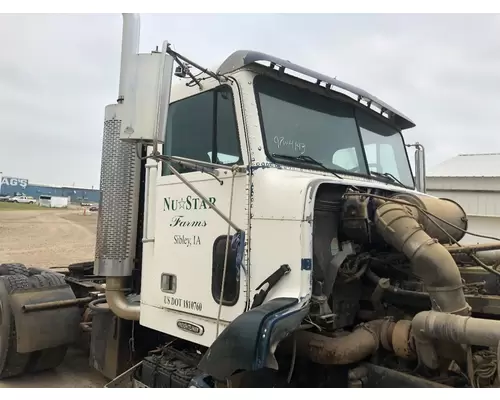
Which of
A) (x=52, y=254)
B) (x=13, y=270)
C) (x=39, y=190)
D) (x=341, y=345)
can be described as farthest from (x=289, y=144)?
(x=39, y=190)

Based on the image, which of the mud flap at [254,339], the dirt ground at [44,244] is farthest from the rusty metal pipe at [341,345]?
the dirt ground at [44,244]

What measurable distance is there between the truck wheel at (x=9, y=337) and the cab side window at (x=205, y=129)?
2.52m

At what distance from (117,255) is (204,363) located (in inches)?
65.2

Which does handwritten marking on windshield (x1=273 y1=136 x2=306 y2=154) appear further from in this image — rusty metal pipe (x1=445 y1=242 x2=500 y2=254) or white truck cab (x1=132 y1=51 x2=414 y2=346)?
rusty metal pipe (x1=445 y1=242 x2=500 y2=254)

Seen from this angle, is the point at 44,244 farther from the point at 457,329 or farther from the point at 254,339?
the point at 457,329

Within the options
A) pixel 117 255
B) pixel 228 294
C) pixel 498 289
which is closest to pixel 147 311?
pixel 117 255

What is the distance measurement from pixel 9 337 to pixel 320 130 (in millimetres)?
3927

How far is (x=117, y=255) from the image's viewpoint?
4.06 meters

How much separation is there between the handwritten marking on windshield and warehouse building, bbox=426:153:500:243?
9822 mm

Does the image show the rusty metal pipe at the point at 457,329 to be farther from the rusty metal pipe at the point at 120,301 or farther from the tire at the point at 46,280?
the tire at the point at 46,280

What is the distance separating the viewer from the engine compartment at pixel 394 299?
2.69 meters

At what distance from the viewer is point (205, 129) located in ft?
11.7

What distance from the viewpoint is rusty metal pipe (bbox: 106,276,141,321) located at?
13.5 ft

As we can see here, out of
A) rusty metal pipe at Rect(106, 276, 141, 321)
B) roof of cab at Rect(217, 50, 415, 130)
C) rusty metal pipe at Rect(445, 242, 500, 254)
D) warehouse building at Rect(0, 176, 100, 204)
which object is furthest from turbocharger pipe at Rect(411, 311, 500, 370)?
warehouse building at Rect(0, 176, 100, 204)
